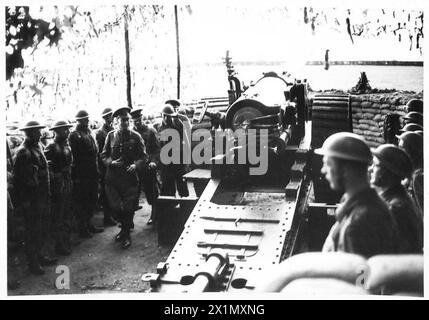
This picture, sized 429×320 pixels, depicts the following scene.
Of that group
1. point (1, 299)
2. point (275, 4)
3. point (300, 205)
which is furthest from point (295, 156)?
point (1, 299)

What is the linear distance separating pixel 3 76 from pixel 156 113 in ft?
14.5

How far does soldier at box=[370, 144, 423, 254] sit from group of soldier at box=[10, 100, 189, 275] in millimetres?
3150

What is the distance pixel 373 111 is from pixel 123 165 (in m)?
3.47

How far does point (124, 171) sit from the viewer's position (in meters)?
5.93

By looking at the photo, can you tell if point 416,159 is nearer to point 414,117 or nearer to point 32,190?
point 414,117

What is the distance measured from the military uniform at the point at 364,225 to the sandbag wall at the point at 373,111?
3.26 m

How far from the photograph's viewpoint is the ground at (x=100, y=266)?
475 cm

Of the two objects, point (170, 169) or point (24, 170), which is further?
point (170, 169)

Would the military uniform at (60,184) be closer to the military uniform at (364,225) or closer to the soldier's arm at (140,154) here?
the soldier's arm at (140,154)

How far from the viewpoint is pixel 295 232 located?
5004 mm

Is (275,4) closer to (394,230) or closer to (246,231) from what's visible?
(246,231)

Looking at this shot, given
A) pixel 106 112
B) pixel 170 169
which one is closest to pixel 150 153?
pixel 170 169

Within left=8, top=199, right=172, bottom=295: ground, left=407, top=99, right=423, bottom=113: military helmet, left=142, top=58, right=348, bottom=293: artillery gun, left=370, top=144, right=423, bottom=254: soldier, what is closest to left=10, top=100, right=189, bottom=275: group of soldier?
left=8, top=199, right=172, bottom=295: ground

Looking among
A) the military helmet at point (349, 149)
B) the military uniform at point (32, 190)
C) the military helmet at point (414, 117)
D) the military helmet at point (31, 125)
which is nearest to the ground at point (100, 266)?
the military uniform at point (32, 190)
